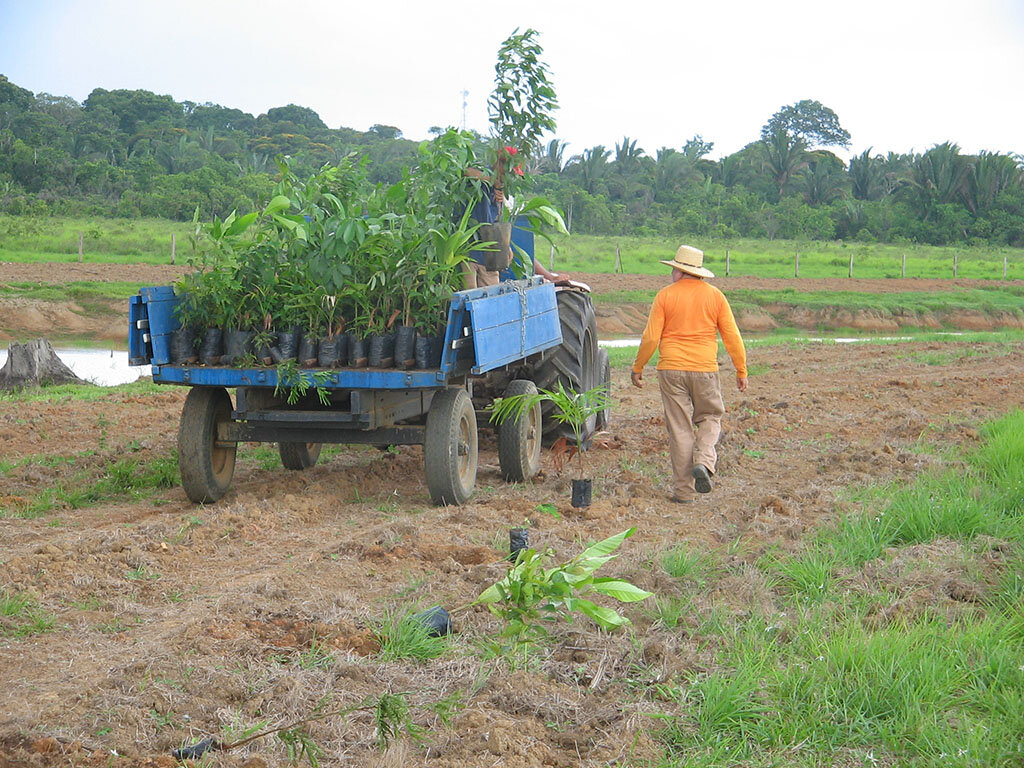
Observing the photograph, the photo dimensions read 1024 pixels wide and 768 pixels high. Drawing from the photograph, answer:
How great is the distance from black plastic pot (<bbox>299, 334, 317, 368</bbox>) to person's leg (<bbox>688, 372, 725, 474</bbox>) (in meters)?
2.63

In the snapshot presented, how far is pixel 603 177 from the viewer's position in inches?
2083

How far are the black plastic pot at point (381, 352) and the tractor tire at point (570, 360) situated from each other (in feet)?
6.25

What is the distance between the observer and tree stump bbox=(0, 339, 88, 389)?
1252cm

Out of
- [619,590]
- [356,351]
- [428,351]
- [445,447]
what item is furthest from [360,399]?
[619,590]

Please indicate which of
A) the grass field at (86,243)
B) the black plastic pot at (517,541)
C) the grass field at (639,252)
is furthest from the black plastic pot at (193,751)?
the grass field at (639,252)

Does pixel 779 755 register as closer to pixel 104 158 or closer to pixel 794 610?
pixel 794 610

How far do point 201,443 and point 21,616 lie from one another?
2269 mm

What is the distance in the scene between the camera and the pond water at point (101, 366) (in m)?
15.3

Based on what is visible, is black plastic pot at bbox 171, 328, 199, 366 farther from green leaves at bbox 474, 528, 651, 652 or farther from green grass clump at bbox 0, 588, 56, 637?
green leaves at bbox 474, 528, 651, 652

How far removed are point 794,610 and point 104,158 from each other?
45.5 metres

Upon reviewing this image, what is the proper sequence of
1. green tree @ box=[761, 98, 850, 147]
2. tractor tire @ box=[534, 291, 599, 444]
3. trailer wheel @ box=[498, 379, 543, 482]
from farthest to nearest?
green tree @ box=[761, 98, 850, 147] < tractor tire @ box=[534, 291, 599, 444] < trailer wheel @ box=[498, 379, 543, 482]

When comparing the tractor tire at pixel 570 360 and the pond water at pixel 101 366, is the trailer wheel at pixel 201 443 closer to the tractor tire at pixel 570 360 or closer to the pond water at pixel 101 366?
the tractor tire at pixel 570 360

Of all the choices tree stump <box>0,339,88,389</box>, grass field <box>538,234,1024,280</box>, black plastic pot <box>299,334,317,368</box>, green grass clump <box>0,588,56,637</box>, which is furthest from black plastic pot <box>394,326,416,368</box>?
grass field <box>538,234,1024,280</box>

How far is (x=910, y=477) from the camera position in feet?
23.2
